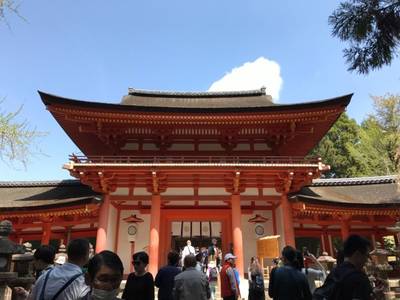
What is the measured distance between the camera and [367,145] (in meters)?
30.6

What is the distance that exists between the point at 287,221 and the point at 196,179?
13.7ft

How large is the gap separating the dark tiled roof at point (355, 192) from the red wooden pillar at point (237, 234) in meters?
2.53

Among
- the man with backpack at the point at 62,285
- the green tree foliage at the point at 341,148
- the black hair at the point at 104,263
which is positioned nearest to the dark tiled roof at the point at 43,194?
the man with backpack at the point at 62,285

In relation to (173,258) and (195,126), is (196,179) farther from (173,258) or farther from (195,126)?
(173,258)

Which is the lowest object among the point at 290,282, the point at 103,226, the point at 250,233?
the point at 290,282

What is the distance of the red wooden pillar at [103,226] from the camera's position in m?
12.6

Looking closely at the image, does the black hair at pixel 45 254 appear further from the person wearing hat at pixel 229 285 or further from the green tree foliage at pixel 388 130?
the green tree foliage at pixel 388 130

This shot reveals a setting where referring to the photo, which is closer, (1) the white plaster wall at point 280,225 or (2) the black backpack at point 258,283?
(2) the black backpack at point 258,283

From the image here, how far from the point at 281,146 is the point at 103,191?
27.1ft

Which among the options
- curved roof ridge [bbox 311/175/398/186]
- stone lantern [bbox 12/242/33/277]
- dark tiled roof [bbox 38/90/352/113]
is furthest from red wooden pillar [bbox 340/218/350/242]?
stone lantern [bbox 12/242/33/277]

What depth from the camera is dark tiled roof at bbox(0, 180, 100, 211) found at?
13.6 meters

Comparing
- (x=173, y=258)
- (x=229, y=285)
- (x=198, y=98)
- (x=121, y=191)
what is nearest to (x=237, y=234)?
(x=121, y=191)

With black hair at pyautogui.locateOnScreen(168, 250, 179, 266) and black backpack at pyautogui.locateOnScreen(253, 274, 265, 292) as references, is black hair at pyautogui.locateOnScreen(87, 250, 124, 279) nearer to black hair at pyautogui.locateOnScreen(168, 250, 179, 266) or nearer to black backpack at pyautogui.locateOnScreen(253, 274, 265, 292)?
black hair at pyautogui.locateOnScreen(168, 250, 179, 266)

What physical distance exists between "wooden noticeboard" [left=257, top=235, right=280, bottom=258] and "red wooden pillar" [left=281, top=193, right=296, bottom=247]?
712 mm
